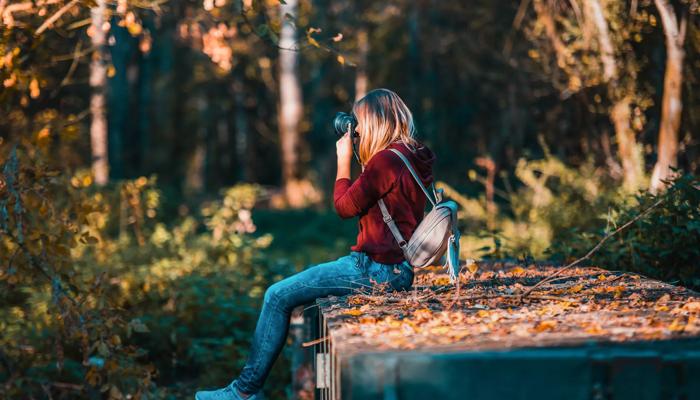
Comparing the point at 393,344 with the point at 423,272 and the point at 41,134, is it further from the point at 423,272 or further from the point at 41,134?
the point at 41,134

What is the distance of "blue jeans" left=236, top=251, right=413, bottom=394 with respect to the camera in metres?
5.08

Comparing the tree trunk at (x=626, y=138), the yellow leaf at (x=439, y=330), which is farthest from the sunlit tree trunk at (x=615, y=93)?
the yellow leaf at (x=439, y=330)

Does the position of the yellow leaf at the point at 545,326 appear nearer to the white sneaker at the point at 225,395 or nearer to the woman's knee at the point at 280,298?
the woman's knee at the point at 280,298

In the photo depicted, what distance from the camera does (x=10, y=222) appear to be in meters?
6.19

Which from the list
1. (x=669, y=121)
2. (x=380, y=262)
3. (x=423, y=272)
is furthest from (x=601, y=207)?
(x=380, y=262)

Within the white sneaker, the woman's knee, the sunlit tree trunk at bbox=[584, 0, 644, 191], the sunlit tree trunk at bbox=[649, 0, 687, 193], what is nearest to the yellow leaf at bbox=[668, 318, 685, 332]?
the woman's knee

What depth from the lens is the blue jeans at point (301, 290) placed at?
5.08 metres

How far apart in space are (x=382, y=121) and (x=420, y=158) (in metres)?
0.30

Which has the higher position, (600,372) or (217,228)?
(217,228)

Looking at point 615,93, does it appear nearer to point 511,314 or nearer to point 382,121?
point 382,121

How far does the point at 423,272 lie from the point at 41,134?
2828mm

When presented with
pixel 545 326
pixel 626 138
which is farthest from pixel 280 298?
pixel 626 138

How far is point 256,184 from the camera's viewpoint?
1362cm

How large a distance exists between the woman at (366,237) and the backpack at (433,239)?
0.42ft
